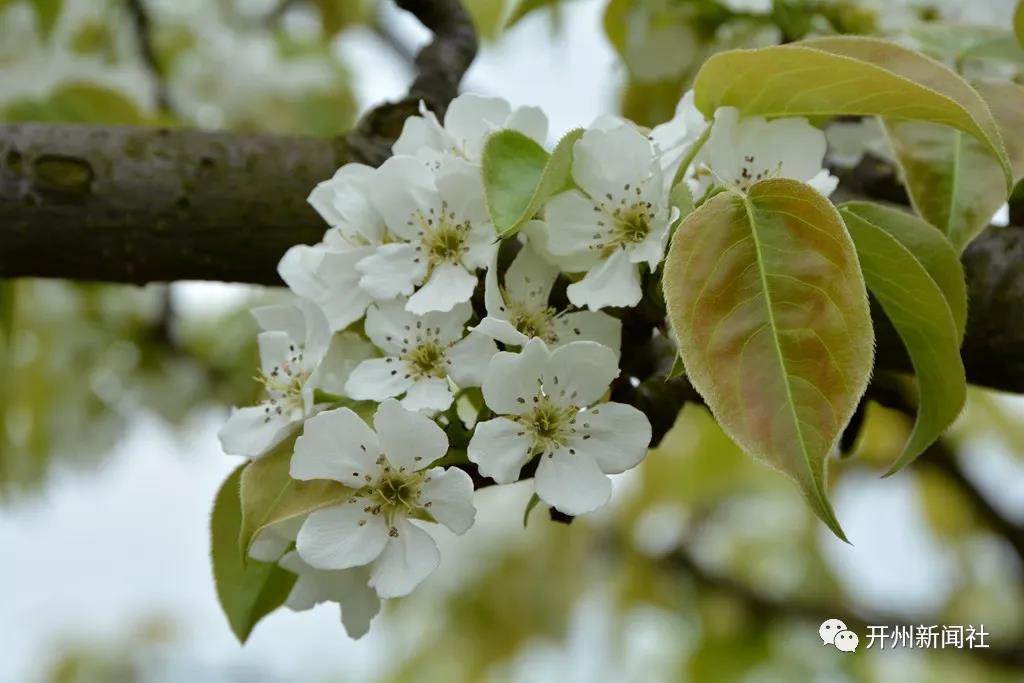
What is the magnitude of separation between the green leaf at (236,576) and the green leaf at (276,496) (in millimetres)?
72

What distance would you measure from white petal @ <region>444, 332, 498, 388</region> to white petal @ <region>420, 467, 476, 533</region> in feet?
0.13

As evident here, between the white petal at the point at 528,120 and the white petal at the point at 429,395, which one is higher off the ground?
the white petal at the point at 528,120

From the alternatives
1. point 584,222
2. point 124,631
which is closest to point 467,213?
point 584,222

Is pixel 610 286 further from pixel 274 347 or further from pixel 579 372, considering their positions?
pixel 274 347

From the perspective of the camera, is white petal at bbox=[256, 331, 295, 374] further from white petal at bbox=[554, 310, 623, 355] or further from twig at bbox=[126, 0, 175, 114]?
twig at bbox=[126, 0, 175, 114]

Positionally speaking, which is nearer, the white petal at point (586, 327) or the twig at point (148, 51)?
the white petal at point (586, 327)

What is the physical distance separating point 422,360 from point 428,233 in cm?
6

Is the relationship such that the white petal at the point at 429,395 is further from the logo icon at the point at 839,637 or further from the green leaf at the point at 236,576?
the logo icon at the point at 839,637

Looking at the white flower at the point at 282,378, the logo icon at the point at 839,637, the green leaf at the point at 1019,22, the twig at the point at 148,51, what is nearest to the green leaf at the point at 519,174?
the white flower at the point at 282,378

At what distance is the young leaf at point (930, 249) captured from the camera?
0.51 m

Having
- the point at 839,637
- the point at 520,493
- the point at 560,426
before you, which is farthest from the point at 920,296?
the point at 520,493

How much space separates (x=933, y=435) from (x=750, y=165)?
14 centimetres

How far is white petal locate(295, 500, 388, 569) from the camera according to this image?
18.6 inches

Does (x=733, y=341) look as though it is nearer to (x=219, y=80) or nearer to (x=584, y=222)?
(x=584, y=222)
